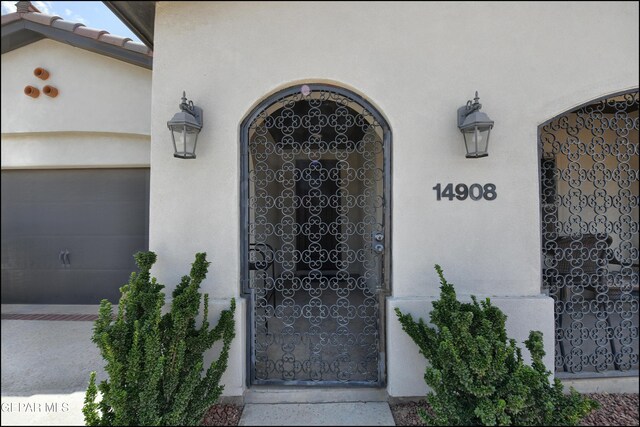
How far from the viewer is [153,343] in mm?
2111

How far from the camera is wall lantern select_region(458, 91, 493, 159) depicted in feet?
8.27

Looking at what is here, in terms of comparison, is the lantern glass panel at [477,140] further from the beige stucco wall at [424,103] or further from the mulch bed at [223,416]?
the mulch bed at [223,416]

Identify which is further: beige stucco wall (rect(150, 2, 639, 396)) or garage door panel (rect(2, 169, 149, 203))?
garage door panel (rect(2, 169, 149, 203))

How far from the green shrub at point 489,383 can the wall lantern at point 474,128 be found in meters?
1.38

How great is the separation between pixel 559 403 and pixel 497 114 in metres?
2.39

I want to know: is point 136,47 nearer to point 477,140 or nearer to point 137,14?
point 137,14

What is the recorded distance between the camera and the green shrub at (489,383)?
1.98 metres

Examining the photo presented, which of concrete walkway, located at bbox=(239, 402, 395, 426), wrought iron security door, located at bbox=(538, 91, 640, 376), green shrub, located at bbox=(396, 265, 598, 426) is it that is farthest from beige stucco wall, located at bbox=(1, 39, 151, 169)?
wrought iron security door, located at bbox=(538, 91, 640, 376)

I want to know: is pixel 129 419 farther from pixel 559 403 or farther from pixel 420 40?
pixel 420 40

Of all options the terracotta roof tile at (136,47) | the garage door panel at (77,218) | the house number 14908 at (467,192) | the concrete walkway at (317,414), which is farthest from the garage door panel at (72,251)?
the house number 14908 at (467,192)

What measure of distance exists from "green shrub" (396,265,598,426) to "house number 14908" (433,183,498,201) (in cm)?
101

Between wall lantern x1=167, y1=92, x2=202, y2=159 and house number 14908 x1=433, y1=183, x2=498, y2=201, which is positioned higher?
wall lantern x1=167, y1=92, x2=202, y2=159

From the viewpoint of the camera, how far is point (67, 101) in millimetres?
4453

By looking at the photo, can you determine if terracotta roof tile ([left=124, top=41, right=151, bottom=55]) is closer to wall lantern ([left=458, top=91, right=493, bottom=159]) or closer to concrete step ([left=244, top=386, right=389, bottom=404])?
wall lantern ([left=458, top=91, right=493, bottom=159])
